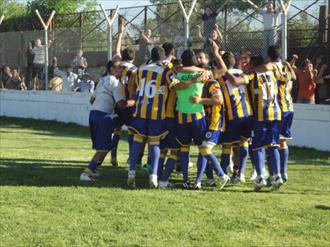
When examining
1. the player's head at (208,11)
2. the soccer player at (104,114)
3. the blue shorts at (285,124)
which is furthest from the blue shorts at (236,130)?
the player's head at (208,11)

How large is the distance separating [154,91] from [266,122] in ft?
5.42

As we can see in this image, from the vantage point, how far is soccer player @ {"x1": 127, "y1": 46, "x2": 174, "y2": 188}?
9.02 meters

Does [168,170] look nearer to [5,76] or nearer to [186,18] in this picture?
[186,18]

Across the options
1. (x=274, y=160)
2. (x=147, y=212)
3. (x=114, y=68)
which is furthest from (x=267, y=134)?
(x=114, y=68)

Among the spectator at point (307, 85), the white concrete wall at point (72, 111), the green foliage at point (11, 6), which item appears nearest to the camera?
the white concrete wall at point (72, 111)

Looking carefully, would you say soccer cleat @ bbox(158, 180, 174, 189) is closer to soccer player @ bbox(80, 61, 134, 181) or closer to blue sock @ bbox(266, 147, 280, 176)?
soccer player @ bbox(80, 61, 134, 181)

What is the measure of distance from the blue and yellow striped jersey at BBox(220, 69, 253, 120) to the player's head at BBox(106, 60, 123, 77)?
164cm

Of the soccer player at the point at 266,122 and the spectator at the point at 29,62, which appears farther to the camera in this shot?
the spectator at the point at 29,62

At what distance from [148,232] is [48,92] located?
14784 mm

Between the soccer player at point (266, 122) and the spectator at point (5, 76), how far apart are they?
15.8 meters

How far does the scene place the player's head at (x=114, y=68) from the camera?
974 centimetres

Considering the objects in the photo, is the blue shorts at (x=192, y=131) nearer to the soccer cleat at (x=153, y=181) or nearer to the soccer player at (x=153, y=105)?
the soccer player at (x=153, y=105)

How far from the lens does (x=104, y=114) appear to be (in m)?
10.0

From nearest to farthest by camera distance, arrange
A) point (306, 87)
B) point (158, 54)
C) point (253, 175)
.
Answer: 1. point (158, 54)
2. point (253, 175)
3. point (306, 87)
